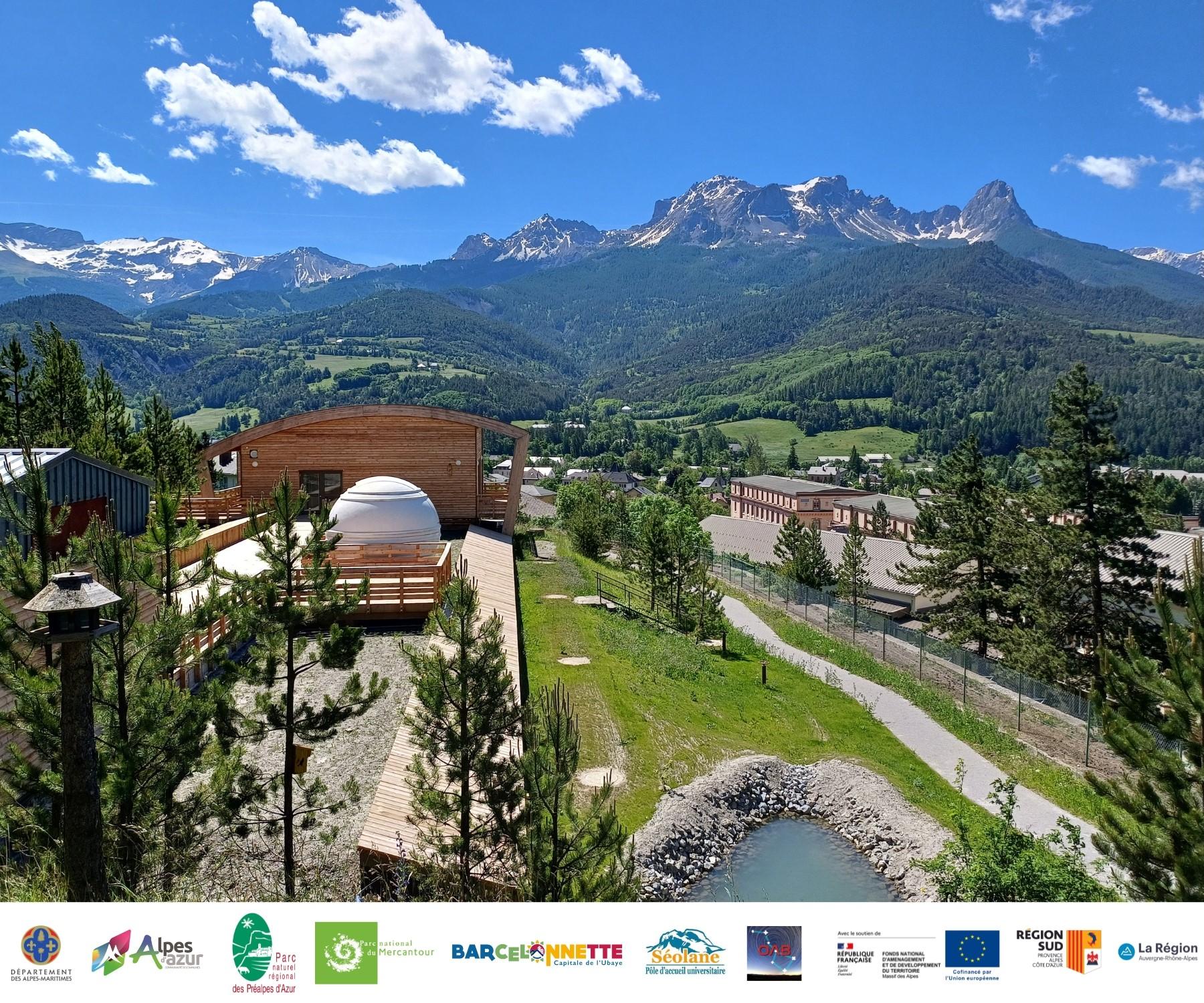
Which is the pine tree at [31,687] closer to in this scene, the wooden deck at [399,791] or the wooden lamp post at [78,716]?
the wooden lamp post at [78,716]

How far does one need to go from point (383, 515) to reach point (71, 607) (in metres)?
14.5

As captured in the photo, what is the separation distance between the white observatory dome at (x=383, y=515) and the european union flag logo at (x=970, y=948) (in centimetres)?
1555

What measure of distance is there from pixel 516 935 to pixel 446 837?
254cm

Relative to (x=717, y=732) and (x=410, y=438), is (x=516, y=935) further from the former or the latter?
(x=410, y=438)

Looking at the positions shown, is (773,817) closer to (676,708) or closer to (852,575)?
(676,708)

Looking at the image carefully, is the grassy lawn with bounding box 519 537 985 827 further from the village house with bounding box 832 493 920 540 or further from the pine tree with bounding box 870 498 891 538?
the pine tree with bounding box 870 498 891 538

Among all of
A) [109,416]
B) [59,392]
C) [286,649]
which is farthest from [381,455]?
[286,649]

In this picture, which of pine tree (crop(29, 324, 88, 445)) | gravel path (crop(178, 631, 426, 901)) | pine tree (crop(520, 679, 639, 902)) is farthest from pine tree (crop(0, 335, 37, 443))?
pine tree (crop(520, 679, 639, 902))

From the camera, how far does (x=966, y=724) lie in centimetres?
2148

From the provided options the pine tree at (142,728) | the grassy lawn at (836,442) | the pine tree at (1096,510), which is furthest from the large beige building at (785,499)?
the pine tree at (142,728)

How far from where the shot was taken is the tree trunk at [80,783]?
15.9 ft

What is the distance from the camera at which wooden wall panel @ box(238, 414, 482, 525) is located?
2425 centimetres

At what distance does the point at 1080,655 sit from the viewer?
82.2 ft

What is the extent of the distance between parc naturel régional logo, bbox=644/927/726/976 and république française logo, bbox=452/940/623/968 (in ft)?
0.86
